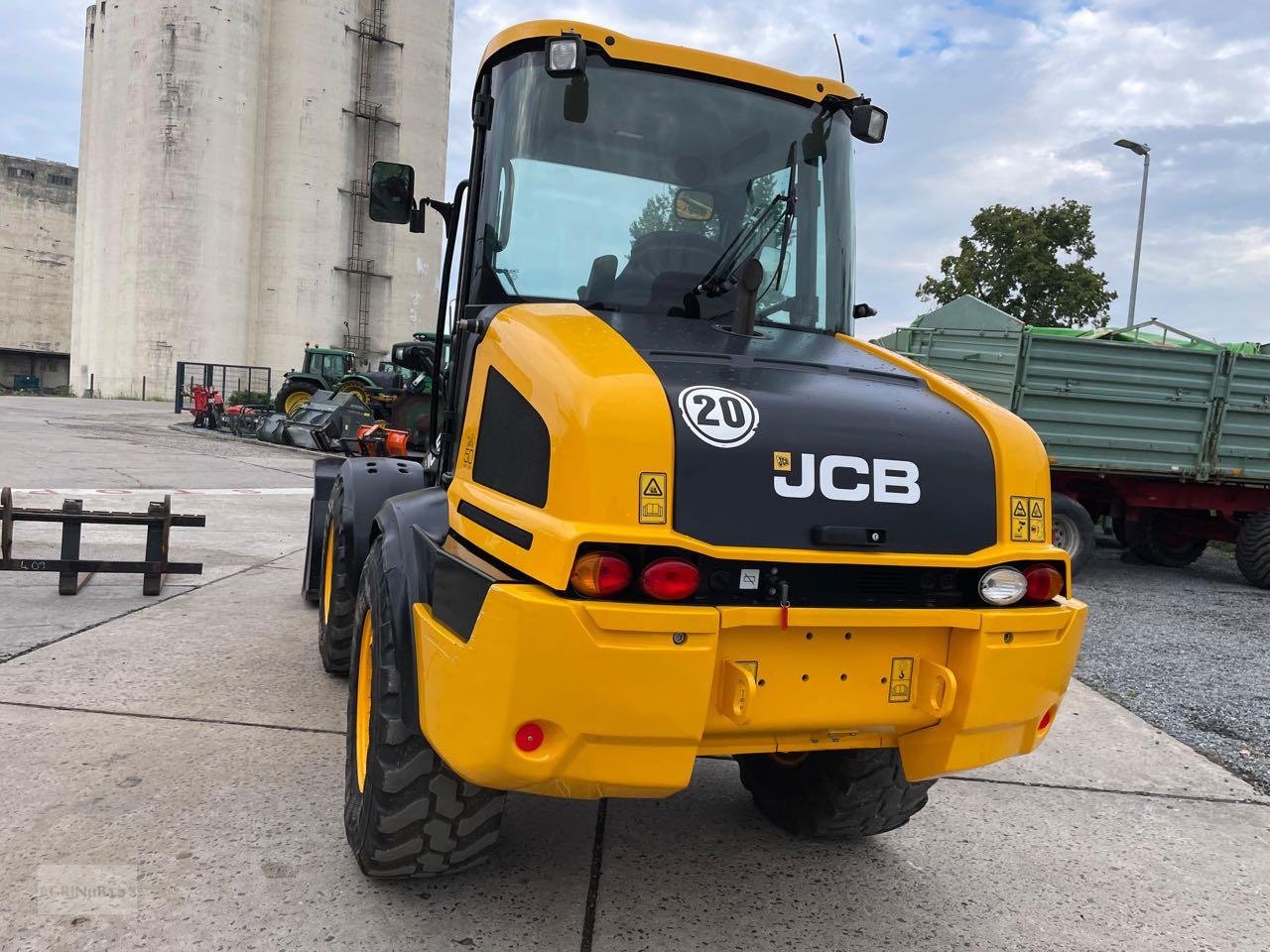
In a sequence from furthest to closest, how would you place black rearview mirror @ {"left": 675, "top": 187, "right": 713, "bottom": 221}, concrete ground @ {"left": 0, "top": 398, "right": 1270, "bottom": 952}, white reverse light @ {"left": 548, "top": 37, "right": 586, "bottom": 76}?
black rearview mirror @ {"left": 675, "top": 187, "right": 713, "bottom": 221}
white reverse light @ {"left": 548, "top": 37, "right": 586, "bottom": 76}
concrete ground @ {"left": 0, "top": 398, "right": 1270, "bottom": 952}

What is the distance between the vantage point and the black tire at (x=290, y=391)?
2592cm

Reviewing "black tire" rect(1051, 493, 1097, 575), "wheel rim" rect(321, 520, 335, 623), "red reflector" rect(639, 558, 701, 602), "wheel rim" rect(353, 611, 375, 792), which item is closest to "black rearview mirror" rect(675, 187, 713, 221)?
"red reflector" rect(639, 558, 701, 602)

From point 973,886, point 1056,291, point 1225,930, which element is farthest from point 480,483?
point 1056,291

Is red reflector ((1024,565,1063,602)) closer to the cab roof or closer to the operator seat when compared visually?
the operator seat

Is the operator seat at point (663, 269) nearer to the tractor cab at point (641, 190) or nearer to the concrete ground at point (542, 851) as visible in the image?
the tractor cab at point (641, 190)

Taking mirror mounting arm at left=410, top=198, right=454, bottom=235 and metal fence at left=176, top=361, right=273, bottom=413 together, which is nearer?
mirror mounting arm at left=410, top=198, right=454, bottom=235

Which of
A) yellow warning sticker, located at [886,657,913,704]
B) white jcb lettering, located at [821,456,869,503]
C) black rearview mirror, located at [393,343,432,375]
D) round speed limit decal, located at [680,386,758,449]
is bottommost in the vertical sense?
yellow warning sticker, located at [886,657,913,704]

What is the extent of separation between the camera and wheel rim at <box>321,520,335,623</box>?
15.8 ft

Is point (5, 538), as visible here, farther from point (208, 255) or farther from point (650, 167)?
point (208, 255)

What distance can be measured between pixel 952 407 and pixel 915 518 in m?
0.48

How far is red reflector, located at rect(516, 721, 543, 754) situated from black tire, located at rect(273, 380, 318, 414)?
2530 centimetres

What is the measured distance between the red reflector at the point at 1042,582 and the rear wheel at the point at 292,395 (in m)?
25.4

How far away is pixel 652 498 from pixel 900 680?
0.87m


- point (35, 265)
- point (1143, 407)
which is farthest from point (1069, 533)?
point (35, 265)
